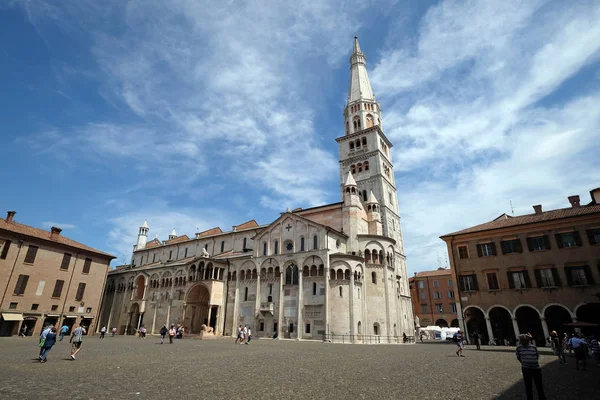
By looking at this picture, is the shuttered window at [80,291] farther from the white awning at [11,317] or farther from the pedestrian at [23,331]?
the white awning at [11,317]

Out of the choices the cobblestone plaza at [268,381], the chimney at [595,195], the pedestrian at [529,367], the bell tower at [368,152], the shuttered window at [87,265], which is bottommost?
the cobblestone plaza at [268,381]

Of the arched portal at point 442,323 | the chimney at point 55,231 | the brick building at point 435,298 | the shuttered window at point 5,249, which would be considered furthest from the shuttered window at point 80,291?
the arched portal at point 442,323

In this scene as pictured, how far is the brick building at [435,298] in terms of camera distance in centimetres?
6000

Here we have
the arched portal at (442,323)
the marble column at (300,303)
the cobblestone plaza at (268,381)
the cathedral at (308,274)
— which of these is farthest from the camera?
the arched portal at (442,323)

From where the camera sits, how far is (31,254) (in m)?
34.8

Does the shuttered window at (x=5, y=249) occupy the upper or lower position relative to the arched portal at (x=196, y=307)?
upper

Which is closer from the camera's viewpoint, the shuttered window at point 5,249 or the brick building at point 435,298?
the shuttered window at point 5,249

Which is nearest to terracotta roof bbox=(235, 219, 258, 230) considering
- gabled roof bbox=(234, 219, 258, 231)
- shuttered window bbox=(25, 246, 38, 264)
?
gabled roof bbox=(234, 219, 258, 231)

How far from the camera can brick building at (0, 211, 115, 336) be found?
1284 inches

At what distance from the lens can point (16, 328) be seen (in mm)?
32344

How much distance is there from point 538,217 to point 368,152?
2390 centimetres

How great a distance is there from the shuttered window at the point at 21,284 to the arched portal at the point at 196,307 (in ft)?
57.1

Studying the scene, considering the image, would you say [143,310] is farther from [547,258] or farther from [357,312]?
[547,258]

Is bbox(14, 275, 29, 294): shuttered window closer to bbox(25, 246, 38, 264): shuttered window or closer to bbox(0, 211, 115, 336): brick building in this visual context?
bbox(0, 211, 115, 336): brick building
